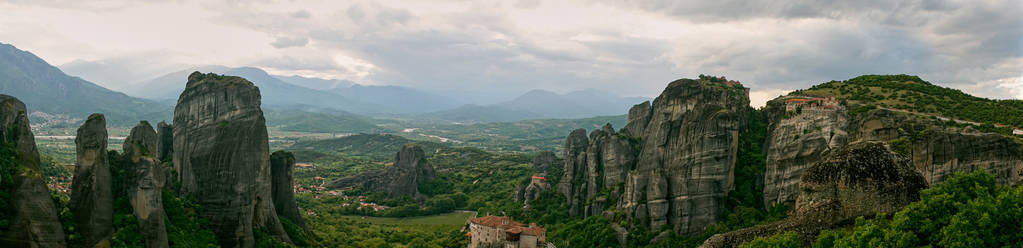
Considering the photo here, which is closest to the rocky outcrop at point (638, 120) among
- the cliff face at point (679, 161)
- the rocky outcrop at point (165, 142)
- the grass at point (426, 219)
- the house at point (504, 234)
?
the cliff face at point (679, 161)

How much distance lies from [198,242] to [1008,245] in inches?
1533

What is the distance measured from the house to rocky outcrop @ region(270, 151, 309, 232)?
17861 mm

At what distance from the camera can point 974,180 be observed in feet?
53.4

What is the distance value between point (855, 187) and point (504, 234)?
39.0 m

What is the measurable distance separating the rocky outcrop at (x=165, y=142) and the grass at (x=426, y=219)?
34.3m

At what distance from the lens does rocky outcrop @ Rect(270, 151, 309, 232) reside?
48.1m

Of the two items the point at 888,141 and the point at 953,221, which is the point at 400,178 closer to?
the point at 888,141

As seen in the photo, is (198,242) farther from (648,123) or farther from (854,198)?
(648,123)

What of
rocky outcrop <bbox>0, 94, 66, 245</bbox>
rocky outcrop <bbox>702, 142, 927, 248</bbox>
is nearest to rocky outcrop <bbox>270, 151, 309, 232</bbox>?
rocky outcrop <bbox>0, 94, 66, 245</bbox>

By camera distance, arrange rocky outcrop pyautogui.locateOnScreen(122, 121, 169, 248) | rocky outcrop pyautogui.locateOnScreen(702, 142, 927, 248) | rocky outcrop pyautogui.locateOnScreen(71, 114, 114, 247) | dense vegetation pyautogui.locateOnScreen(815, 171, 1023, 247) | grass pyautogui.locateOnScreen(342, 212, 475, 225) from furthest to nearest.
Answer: grass pyautogui.locateOnScreen(342, 212, 475, 225)
rocky outcrop pyautogui.locateOnScreen(122, 121, 169, 248)
rocky outcrop pyautogui.locateOnScreen(71, 114, 114, 247)
rocky outcrop pyautogui.locateOnScreen(702, 142, 927, 248)
dense vegetation pyautogui.locateOnScreen(815, 171, 1023, 247)

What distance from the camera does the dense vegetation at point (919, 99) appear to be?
4106 cm

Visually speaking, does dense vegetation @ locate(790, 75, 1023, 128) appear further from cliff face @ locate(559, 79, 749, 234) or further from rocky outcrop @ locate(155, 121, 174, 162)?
rocky outcrop @ locate(155, 121, 174, 162)

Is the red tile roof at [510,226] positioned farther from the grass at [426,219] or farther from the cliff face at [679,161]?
the grass at [426,219]

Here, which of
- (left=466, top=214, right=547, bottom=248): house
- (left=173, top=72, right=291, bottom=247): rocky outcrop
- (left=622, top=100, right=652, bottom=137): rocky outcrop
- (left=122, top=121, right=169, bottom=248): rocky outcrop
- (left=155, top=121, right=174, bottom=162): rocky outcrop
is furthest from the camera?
(left=622, top=100, right=652, bottom=137): rocky outcrop
